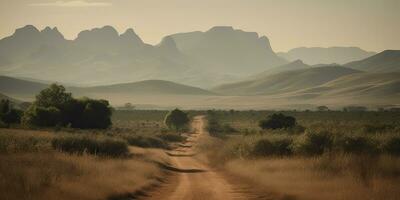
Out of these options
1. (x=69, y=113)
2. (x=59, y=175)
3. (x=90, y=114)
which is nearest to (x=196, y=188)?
(x=59, y=175)

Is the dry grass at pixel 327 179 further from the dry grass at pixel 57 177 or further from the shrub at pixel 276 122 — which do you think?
the shrub at pixel 276 122

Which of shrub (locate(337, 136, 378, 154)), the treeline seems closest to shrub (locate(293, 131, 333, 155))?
shrub (locate(337, 136, 378, 154))

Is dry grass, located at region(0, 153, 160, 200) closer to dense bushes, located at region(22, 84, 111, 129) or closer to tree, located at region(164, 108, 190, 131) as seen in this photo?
dense bushes, located at region(22, 84, 111, 129)

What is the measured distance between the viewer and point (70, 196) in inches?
758

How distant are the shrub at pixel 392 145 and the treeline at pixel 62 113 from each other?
144 feet

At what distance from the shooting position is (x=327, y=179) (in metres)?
23.6

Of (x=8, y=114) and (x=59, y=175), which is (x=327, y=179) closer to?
(x=59, y=175)

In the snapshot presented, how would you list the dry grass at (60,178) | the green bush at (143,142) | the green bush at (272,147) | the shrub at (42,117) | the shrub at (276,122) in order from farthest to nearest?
the shrub at (276,122), the shrub at (42,117), the green bush at (143,142), the green bush at (272,147), the dry grass at (60,178)

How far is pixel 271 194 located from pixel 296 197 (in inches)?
103

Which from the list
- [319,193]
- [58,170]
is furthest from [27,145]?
[319,193]

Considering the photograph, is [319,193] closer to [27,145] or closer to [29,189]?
[29,189]

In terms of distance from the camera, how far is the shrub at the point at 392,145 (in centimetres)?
3114

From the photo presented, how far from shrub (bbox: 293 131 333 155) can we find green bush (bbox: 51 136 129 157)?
37.5 feet

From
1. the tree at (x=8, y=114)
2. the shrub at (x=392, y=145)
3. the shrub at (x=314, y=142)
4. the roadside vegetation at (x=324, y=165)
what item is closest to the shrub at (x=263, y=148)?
the roadside vegetation at (x=324, y=165)
